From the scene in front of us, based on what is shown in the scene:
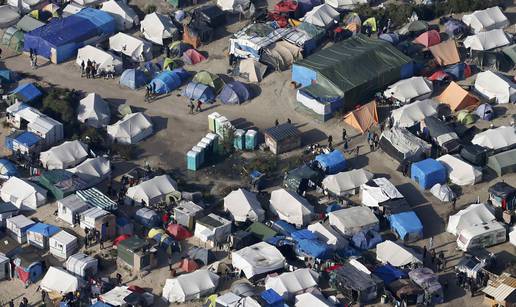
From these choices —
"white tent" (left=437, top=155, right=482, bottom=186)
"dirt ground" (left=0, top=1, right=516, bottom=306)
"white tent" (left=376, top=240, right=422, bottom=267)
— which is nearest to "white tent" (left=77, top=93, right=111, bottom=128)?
"dirt ground" (left=0, top=1, right=516, bottom=306)

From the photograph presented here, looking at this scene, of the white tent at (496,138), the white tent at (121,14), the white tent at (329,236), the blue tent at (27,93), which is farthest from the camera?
the white tent at (121,14)

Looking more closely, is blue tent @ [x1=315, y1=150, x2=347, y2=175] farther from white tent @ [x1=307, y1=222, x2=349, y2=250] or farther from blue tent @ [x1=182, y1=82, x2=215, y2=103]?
blue tent @ [x1=182, y1=82, x2=215, y2=103]

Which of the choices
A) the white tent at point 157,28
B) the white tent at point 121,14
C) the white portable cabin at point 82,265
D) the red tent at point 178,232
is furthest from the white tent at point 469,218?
the white tent at point 121,14

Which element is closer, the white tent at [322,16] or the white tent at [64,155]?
the white tent at [64,155]

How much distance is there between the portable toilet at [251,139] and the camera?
8162 cm

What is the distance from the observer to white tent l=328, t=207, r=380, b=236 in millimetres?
73062

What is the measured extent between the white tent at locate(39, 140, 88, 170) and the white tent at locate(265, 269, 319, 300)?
17755 millimetres

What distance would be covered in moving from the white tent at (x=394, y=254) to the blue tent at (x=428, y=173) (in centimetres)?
739

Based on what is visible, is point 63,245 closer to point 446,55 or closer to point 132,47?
point 132,47

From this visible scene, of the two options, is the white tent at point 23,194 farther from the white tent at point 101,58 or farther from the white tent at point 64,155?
the white tent at point 101,58

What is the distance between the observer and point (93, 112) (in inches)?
3312

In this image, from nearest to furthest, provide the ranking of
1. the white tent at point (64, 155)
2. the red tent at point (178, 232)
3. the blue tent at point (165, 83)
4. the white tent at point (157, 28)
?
the red tent at point (178, 232), the white tent at point (64, 155), the blue tent at point (165, 83), the white tent at point (157, 28)

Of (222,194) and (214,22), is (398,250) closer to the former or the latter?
(222,194)

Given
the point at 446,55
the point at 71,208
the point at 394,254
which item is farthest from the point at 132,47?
the point at 394,254
